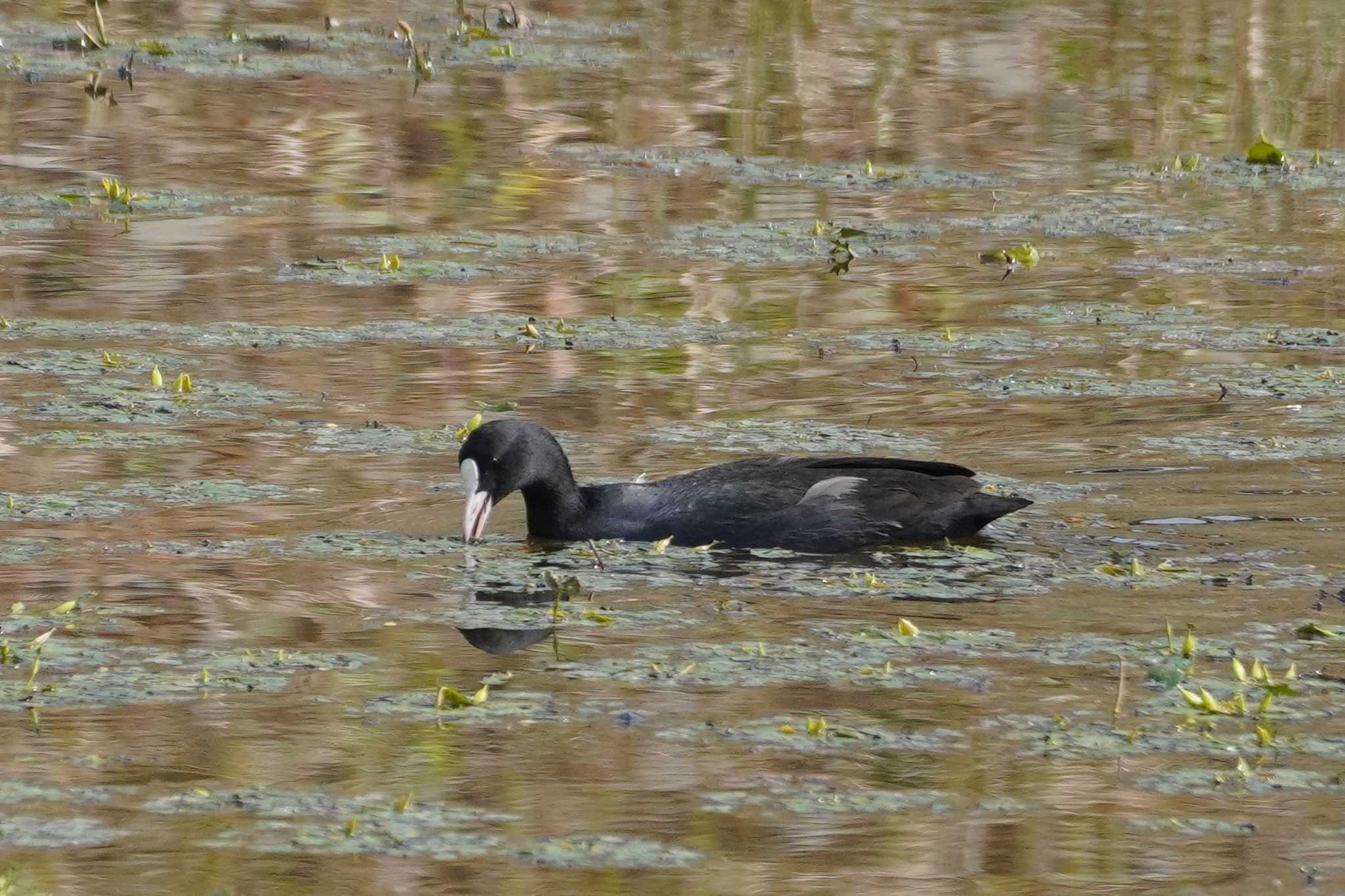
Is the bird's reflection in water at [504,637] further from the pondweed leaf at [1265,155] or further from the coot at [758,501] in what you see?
the pondweed leaf at [1265,155]

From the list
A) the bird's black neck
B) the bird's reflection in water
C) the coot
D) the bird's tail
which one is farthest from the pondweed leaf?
the bird's reflection in water

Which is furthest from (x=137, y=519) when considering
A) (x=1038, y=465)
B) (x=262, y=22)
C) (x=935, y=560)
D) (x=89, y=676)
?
(x=262, y=22)

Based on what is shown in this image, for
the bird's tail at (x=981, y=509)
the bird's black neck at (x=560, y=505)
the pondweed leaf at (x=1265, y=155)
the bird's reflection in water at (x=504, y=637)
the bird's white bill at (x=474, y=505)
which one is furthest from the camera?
the pondweed leaf at (x=1265, y=155)

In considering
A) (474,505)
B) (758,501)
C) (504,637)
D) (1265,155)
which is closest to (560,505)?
(474,505)

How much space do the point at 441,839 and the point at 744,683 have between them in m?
1.24

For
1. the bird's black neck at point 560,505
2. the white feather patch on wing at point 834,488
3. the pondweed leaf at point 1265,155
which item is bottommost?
the bird's black neck at point 560,505

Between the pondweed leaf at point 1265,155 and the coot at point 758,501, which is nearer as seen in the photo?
the coot at point 758,501

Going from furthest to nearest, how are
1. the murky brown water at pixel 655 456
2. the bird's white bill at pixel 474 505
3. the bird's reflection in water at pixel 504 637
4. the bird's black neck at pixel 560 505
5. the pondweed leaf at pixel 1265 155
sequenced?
the pondweed leaf at pixel 1265 155 < the bird's black neck at pixel 560 505 < the bird's white bill at pixel 474 505 < the bird's reflection in water at pixel 504 637 < the murky brown water at pixel 655 456

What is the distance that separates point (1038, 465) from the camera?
866 centimetres

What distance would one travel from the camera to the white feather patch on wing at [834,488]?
7.82 m

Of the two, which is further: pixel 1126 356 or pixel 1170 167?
pixel 1170 167

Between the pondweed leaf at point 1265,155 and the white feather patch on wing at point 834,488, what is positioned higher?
the pondweed leaf at point 1265,155

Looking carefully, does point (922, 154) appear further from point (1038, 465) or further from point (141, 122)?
point (1038, 465)

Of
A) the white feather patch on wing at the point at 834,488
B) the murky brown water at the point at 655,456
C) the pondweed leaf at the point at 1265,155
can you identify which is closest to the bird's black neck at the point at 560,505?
the murky brown water at the point at 655,456
